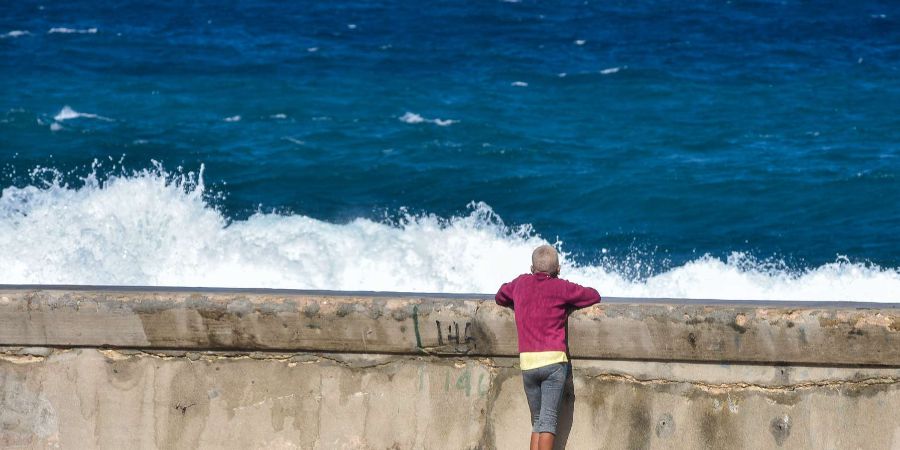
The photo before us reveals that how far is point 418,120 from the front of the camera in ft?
58.3

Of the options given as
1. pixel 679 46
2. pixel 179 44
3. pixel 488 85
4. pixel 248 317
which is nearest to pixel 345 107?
pixel 488 85

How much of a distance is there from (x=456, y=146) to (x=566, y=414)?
1219 cm

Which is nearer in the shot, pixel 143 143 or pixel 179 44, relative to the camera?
pixel 143 143

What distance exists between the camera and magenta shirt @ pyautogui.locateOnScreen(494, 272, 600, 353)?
433 cm

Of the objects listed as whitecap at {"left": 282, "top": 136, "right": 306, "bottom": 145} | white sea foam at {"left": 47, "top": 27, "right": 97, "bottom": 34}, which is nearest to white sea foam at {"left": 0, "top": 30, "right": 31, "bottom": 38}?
white sea foam at {"left": 47, "top": 27, "right": 97, "bottom": 34}

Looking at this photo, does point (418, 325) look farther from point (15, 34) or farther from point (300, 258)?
point (15, 34)

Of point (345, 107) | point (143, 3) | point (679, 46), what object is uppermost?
point (143, 3)

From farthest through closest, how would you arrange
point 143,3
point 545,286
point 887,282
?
point 143,3 → point 887,282 → point 545,286

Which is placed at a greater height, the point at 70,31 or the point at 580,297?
the point at 70,31

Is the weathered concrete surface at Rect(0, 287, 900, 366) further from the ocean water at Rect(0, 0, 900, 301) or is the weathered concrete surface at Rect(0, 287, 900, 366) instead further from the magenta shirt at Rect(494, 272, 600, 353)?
the ocean water at Rect(0, 0, 900, 301)

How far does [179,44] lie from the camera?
2266 cm

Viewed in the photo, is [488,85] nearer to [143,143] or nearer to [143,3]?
[143,143]

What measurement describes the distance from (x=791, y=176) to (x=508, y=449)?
11633mm

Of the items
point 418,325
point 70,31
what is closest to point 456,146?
point 70,31
